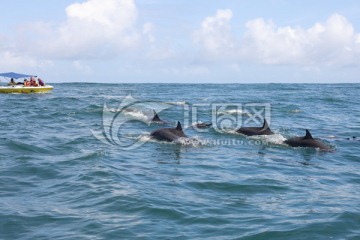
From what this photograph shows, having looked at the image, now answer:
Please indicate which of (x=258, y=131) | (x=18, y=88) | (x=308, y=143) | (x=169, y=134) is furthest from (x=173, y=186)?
(x=18, y=88)

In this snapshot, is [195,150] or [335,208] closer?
[335,208]

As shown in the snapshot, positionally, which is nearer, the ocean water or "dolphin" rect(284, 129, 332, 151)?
the ocean water

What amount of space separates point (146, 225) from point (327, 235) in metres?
3.44

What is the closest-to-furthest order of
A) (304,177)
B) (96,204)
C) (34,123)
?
(96,204)
(304,177)
(34,123)

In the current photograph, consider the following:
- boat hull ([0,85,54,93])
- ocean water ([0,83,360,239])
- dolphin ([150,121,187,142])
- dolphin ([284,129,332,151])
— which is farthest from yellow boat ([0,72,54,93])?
dolphin ([284,129,332,151])

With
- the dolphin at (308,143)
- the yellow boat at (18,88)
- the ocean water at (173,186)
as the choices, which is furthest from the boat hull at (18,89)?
the dolphin at (308,143)

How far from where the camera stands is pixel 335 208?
33.1 feet

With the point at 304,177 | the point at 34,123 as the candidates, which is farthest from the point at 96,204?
the point at 34,123

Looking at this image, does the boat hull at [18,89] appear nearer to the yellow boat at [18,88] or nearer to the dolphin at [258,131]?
the yellow boat at [18,88]

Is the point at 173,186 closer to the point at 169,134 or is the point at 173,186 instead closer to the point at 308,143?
the point at 169,134

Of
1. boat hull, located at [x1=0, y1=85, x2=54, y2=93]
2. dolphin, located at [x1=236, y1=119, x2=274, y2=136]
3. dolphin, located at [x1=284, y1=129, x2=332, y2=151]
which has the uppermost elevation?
boat hull, located at [x1=0, y1=85, x2=54, y2=93]

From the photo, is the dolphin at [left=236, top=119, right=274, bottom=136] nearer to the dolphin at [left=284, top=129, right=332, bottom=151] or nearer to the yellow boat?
the dolphin at [left=284, top=129, right=332, bottom=151]

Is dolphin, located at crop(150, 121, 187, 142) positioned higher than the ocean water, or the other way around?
dolphin, located at crop(150, 121, 187, 142)

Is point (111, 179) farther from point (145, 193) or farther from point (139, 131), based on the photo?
point (139, 131)
